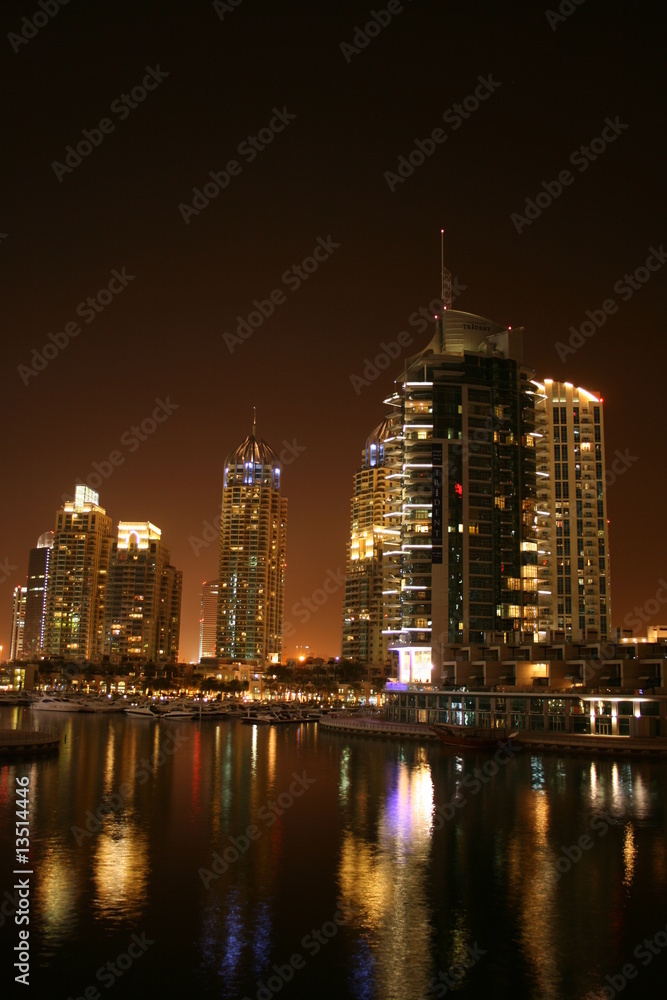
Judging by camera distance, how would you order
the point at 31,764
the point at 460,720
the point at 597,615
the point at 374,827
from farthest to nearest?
the point at 597,615 < the point at 460,720 < the point at 31,764 < the point at 374,827

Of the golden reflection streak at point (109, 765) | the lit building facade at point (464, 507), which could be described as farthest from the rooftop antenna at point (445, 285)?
the golden reflection streak at point (109, 765)

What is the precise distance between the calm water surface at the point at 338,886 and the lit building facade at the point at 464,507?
167 feet

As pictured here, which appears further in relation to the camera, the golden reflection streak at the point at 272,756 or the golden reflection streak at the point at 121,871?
the golden reflection streak at the point at 272,756

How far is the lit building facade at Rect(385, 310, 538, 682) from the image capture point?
376 ft

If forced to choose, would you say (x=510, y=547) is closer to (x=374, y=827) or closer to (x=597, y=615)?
(x=597, y=615)

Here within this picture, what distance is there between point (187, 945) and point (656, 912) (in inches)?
667

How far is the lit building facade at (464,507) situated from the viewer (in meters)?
115

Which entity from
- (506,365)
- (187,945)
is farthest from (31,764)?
(506,365)

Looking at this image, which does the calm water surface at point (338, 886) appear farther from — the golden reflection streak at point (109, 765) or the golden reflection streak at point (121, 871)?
the golden reflection streak at point (109, 765)

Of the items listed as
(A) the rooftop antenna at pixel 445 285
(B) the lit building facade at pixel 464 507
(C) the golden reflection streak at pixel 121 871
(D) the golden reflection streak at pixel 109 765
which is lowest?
(D) the golden reflection streak at pixel 109 765

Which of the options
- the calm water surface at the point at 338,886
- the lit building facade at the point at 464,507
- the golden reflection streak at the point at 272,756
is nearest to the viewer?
the calm water surface at the point at 338,886

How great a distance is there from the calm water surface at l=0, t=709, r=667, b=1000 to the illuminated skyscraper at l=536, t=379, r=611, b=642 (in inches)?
3732

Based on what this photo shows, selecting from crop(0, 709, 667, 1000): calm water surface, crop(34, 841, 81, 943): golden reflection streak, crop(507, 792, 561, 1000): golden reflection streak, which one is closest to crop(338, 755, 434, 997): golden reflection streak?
crop(0, 709, 667, 1000): calm water surface

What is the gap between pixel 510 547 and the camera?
118 m
